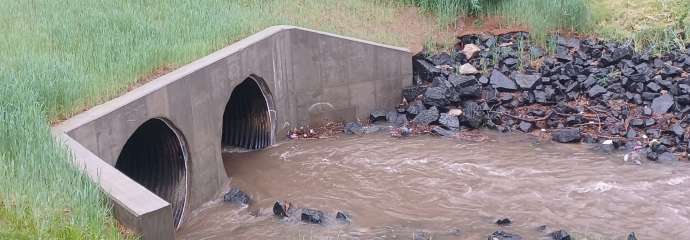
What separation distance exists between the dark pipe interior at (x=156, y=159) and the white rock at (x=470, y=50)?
229 inches

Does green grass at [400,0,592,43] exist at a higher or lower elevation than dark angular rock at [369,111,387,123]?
higher

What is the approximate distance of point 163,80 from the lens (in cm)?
824

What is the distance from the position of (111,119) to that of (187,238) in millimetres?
1312

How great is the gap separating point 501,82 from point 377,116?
194 centimetres

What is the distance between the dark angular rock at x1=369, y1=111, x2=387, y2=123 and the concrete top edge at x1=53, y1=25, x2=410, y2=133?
1167 millimetres

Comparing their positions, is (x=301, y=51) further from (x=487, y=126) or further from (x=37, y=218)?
(x=37, y=218)

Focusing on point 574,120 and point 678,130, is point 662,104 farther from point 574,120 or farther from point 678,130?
point 574,120

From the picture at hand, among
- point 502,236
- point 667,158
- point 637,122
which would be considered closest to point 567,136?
point 637,122

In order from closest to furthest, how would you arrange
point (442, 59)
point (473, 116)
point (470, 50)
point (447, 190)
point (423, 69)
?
1. point (447, 190)
2. point (473, 116)
3. point (423, 69)
4. point (442, 59)
5. point (470, 50)

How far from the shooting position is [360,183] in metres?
8.96

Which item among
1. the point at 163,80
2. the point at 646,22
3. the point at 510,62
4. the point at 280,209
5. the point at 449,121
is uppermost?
the point at 646,22

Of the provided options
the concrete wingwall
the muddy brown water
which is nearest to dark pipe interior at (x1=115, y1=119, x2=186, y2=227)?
the concrete wingwall

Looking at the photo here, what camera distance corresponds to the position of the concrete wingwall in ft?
18.3

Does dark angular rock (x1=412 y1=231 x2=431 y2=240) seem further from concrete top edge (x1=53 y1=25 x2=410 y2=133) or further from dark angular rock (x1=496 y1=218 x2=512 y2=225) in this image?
concrete top edge (x1=53 y1=25 x2=410 y2=133)
